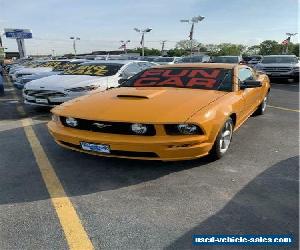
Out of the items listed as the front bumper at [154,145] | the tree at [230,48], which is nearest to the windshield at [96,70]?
the front bumper at [154,145]

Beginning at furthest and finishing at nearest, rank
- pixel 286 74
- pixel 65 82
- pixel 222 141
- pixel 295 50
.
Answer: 1. pixel 295 50
2. pixel 286 74
3. pixel 65 82
4. pixel 222 141

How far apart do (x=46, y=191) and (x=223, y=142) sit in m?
2.38

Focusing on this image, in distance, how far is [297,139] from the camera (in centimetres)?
570

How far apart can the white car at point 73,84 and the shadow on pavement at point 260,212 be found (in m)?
4.62

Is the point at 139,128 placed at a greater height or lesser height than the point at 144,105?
lesser

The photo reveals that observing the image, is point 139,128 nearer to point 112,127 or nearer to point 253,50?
point 112,127

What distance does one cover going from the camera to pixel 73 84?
309 inches

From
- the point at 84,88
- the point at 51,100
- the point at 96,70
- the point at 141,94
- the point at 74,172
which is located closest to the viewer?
the point at 74,172

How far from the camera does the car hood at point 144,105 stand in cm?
396

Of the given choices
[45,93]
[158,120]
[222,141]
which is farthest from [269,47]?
[158,120]

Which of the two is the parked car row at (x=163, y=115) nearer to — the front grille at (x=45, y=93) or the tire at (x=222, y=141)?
the tire at (x=222, y=141)

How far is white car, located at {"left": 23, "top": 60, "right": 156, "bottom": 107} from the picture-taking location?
7.76m

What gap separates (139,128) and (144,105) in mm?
465

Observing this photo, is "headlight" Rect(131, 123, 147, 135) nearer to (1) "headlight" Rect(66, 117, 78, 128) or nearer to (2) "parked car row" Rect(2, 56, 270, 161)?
(2) "parked car row" Rect(2, 56, 270, 161)
